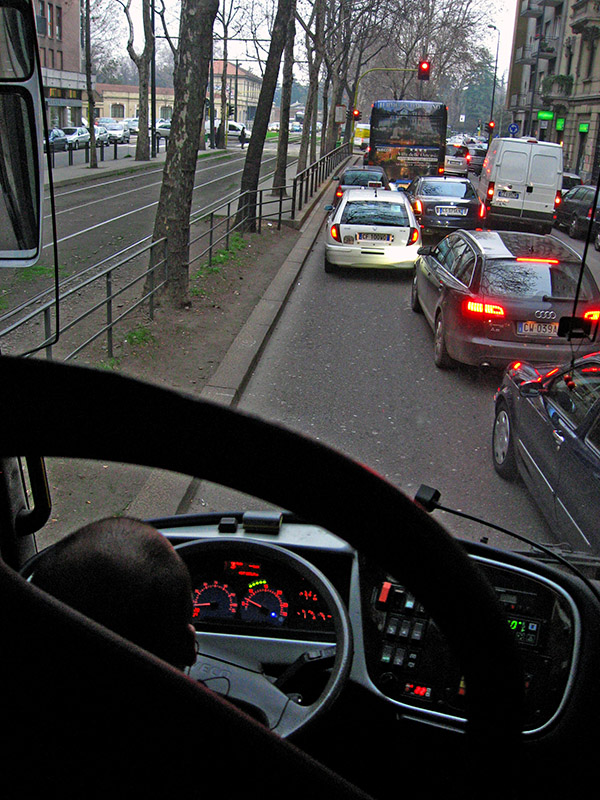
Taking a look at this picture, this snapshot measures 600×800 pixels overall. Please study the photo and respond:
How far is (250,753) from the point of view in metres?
0.72

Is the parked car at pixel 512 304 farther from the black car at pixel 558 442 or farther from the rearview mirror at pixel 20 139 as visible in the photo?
the rearview mirror at pixel 20 139

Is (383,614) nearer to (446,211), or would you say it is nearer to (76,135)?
(446,211)

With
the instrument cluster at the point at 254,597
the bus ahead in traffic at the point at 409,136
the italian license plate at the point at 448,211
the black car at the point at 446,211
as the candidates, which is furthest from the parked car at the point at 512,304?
the bus ahead in traffic at the point at 409,136

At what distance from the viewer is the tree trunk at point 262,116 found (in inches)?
741

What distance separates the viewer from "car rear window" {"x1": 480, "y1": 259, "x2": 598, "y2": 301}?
8.66 metres

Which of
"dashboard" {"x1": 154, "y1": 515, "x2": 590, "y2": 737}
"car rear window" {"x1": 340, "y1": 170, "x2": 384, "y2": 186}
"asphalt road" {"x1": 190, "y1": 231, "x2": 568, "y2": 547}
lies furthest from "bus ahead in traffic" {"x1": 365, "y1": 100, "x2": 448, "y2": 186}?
"dashboard" {"x1": 154, "y1": 515, "x2": 590, "y2": 737}

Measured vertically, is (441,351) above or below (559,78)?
below

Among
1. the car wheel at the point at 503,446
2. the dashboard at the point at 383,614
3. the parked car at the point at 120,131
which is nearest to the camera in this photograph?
the dashboard at the point at 383,614

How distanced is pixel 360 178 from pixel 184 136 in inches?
652

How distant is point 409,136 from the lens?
33812 millimetres

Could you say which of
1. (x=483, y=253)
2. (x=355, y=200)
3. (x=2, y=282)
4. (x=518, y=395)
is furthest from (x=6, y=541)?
(x=355, y=200)

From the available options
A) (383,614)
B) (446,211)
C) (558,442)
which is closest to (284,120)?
(446,211)

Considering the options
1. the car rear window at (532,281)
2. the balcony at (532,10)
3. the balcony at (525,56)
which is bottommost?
the car rear window at (532,281)

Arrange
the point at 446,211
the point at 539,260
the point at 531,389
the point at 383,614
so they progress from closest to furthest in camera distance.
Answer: the point at 383,614, the point at 531,389, the point at 539,260, the point at 446,211
